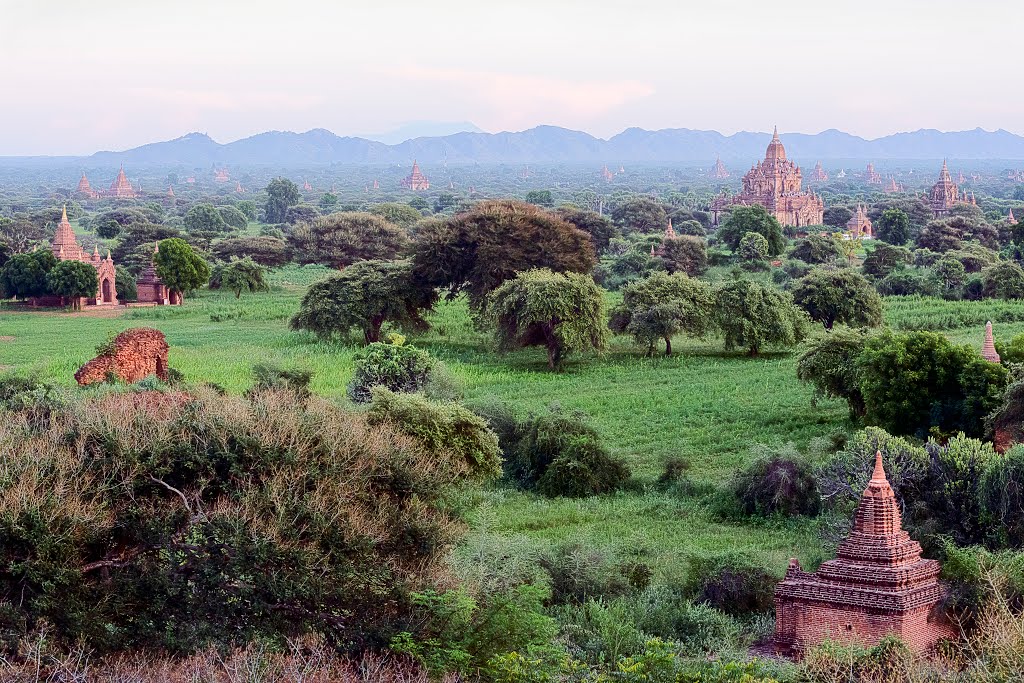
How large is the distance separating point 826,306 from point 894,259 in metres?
23.6

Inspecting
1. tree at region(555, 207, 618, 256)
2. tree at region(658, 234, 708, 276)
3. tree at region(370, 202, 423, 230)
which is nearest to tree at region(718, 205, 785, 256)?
tree at region(555, 207, 618, 256)

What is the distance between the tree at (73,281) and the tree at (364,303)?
A: 1406cm

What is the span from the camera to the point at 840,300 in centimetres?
4794

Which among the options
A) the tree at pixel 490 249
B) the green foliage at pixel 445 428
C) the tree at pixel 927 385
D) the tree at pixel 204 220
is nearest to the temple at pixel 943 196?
the tree at pixel 204 220

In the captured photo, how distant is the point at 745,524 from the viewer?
23547 mm

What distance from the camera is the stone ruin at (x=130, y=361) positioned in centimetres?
3400

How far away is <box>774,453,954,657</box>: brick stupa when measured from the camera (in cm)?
1528

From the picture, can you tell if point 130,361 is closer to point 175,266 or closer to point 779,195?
point 175,266

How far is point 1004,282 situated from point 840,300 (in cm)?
1179

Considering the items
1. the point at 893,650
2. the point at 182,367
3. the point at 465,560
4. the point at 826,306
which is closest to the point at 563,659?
the point at 893,650

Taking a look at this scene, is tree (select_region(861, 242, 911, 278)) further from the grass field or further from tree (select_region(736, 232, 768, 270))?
the grass field

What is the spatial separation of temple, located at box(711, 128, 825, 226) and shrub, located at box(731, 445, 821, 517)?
99.0m

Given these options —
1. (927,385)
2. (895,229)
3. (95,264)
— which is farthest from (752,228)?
(927,385)

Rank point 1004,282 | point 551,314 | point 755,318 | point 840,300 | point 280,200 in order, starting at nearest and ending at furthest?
point 551,314 → point 755,318 → point 840,300 → point 1004,282 → point 280,200
